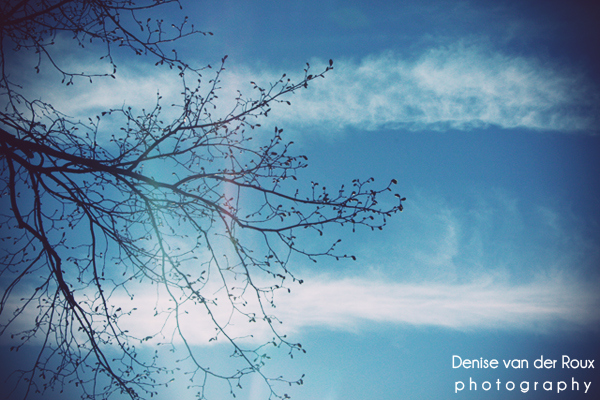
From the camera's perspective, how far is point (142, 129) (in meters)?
4.52

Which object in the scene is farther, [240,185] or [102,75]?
[240,185]

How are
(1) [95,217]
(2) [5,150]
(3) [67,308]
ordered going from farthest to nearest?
1. (1) [95,217]
2. (3) [67,308]
3. (2) [5,150]

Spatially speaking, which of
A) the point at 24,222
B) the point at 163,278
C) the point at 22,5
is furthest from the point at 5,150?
the point at 163,278

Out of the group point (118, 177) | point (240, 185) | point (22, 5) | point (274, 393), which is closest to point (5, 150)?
point (118, 177)

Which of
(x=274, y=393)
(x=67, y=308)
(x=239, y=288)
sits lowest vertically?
(x=274, y=393)

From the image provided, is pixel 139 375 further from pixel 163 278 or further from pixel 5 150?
pixel 5 150

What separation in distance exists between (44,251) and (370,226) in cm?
384

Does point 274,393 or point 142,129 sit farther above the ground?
point 142,129

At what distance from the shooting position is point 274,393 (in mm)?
3791

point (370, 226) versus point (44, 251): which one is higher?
point (370, 226)

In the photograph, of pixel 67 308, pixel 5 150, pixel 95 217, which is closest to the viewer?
pixel 5 150

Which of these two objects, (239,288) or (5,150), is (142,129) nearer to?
(5,150)

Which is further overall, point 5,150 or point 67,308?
point 67,308

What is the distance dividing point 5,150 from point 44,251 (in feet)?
3.98
